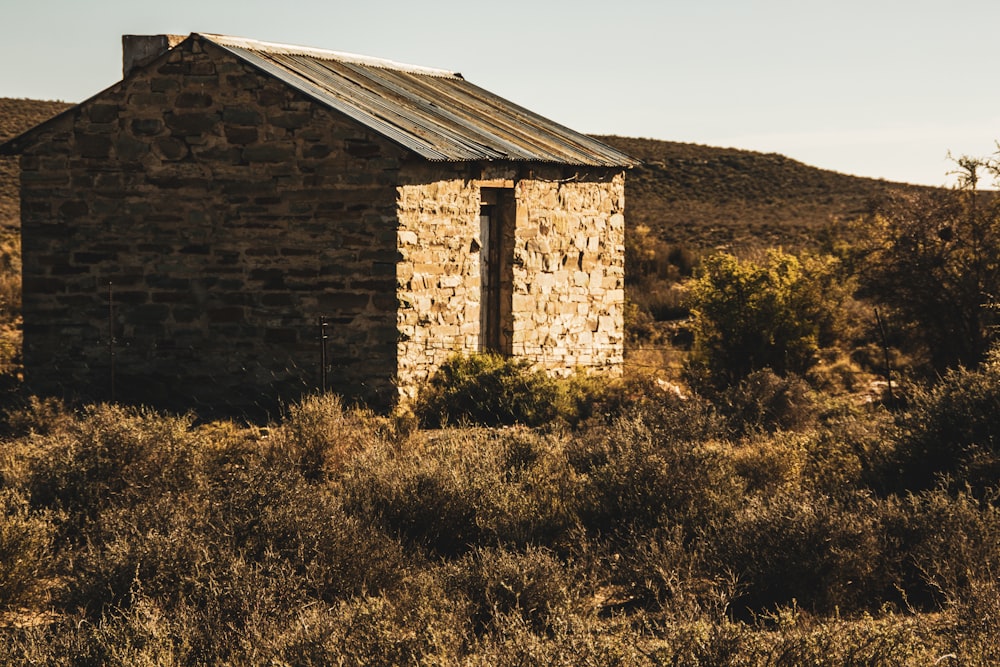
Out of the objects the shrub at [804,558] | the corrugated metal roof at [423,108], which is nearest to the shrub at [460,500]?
the shrub at [804,558]

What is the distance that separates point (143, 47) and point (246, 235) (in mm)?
2858

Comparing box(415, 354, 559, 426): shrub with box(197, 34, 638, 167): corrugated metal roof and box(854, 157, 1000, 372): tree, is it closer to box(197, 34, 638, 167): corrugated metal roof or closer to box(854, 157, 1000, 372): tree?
box(197, 34, 638, 167): corrugated metal roof

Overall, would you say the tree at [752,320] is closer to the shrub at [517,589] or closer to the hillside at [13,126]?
the shrub at [517,589]

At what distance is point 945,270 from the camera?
1241cm

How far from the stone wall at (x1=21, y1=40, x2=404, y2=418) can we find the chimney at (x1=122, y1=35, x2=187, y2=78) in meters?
1.11

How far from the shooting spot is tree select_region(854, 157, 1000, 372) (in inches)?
483

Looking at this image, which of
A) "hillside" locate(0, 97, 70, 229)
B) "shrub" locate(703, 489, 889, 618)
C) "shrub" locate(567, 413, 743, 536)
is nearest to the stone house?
"shrub" locate(567, 413, 743, 536)

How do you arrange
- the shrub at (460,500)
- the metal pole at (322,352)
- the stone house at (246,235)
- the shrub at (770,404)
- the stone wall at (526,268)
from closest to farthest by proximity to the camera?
the shrub at (460,500), the shrub at (770,404), the metal pole at (322,352), the stone house at (246,235), the stone wall at (526,268)

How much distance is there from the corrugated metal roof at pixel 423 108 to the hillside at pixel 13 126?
18.1 meters

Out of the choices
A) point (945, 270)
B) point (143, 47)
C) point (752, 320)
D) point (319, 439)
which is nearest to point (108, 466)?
point (319, 439)

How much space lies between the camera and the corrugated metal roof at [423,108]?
11.5 metres

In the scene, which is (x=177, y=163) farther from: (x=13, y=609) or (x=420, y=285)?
(x=13, y=609)

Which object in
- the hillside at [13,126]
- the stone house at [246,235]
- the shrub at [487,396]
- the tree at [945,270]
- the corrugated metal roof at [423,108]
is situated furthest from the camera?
the hillside at [13,126]

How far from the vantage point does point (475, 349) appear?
12141 millimetres
